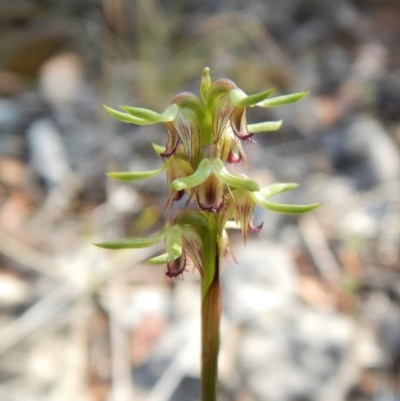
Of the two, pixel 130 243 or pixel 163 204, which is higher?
pixel 163 204

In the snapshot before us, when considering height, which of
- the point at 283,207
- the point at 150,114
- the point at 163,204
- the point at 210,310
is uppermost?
the point at 163,204

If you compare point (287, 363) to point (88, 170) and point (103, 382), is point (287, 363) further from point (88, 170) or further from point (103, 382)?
point (88, 170)

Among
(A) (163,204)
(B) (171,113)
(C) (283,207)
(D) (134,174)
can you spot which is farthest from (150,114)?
(A) (163,204)

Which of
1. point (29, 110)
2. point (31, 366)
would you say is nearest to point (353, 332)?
point (31, 366)

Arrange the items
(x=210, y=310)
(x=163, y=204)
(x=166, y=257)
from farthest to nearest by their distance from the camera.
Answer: (x=163, y=204) < (x=210, y=310) < (x=166, y=257)

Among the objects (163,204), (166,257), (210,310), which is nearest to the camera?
(166,257)

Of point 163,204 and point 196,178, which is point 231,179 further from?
point 163,204

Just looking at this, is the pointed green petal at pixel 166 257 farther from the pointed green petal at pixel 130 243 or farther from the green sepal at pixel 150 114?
the green sepal at pixel 150 114

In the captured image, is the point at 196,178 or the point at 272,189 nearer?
the point at 196,178
